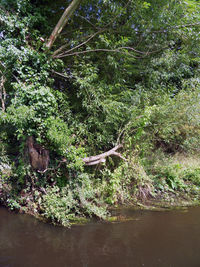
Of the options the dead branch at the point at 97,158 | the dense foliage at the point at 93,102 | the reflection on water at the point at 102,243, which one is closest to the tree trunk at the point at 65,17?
the dense foliage at the point at 93,102

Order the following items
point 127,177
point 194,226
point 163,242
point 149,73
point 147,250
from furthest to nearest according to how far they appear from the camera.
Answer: point 149,73
point 127,177
point 194,226
point 163,242
point 147,250

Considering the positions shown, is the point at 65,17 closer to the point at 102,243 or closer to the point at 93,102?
the point at 93,102

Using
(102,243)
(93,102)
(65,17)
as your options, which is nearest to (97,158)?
(93,102)

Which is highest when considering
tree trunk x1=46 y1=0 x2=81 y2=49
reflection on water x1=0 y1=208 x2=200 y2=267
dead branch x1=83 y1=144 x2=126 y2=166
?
tree trunk x1=46 y1=0 x2=81 y2=49

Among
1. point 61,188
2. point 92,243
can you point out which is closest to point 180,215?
point 92,243

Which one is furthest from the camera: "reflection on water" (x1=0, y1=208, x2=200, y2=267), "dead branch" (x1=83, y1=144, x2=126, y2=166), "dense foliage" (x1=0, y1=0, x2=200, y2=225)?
"dead branch" (x1=83, y1=144, x2=126, y2=166)

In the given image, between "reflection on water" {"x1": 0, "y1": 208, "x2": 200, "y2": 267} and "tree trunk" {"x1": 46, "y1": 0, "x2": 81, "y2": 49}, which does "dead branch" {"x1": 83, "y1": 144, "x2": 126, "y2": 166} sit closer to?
"reflection on water" {"x1": 0, "y1": 208, "x2": 200, "y2": 267}

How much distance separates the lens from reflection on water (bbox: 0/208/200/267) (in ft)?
8.68

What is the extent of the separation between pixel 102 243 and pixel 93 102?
328 centimetres

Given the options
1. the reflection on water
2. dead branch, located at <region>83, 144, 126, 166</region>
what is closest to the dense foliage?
dead branch, located at <region>83, 144, 126, 166</region>

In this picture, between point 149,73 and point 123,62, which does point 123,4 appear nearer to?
point 123,62

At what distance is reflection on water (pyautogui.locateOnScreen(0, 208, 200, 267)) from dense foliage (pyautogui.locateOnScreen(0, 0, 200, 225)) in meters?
0.37

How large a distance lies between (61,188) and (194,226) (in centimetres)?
311

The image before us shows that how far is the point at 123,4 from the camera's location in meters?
4.80
